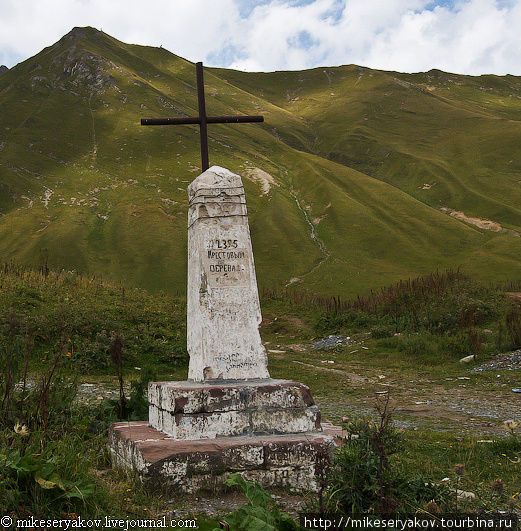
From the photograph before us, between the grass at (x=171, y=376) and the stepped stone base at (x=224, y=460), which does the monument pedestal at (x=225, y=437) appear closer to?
the stepped stone base at (x=224, y=460)

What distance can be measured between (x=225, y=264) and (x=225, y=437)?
229 centimetres

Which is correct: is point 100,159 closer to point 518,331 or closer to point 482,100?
point 518,331

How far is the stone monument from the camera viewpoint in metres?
6.06

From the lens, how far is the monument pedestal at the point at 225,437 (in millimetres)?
5926

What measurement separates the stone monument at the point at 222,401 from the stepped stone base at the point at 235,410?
1cm

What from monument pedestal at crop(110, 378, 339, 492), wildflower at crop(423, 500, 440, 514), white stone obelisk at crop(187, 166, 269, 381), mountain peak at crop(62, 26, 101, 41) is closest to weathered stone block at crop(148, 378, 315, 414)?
monument pedestal at crop(110, 378, 339, 492)

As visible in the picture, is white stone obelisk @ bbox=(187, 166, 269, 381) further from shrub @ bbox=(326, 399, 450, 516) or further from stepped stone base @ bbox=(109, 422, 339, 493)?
shrub @ bbox=(326, 399, 450, 516)

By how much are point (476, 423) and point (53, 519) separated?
7.96 metres

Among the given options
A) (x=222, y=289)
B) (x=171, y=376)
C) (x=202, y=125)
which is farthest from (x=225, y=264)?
(x=171, y=376)

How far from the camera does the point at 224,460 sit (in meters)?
6.06

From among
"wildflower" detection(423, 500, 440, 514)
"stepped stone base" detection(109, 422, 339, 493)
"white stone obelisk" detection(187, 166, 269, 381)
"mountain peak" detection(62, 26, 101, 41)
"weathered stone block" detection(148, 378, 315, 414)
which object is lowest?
"stepped stone base" detection(109, 422, 339, 493)

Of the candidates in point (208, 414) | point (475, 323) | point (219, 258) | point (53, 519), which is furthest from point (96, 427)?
point (475, 323)

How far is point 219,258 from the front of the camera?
7.91 metres

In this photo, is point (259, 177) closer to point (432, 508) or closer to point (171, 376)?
point (171, 376)
